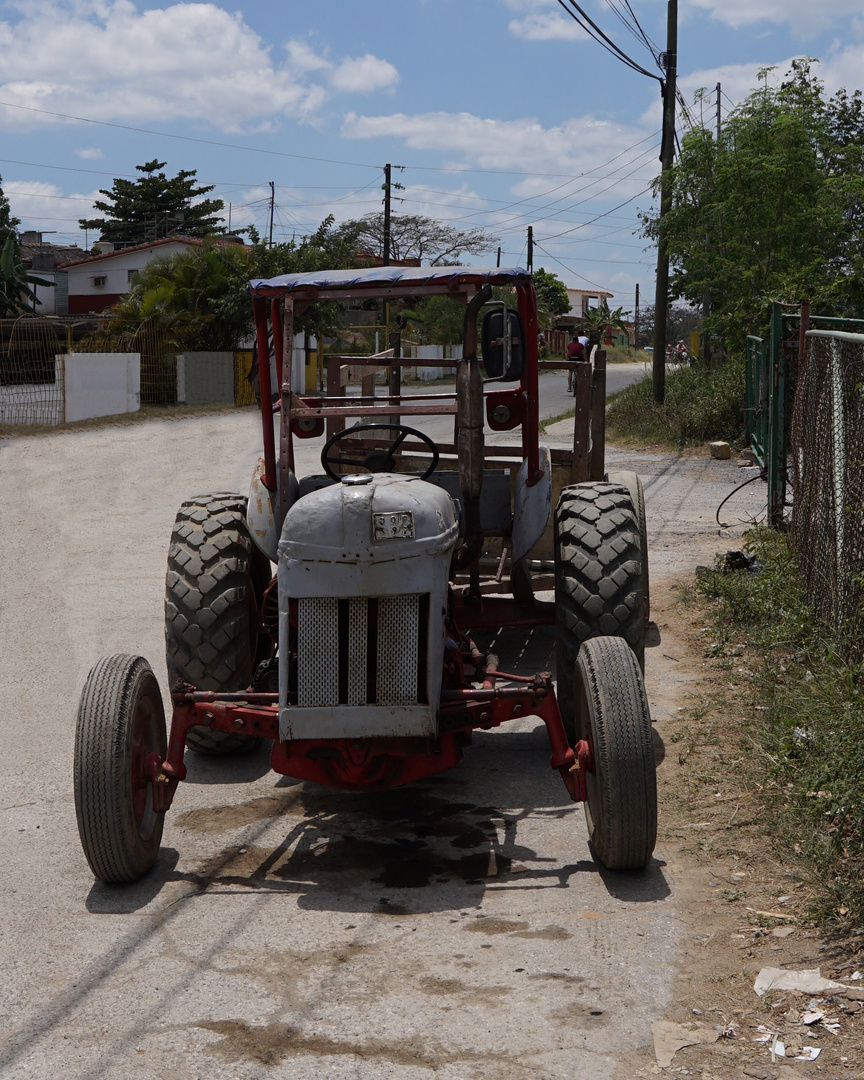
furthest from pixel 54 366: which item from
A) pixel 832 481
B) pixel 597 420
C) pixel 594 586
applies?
pixel 594 586

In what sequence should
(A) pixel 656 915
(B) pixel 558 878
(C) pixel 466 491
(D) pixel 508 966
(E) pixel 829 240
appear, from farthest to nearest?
(E) pixel 829 240 → (C) pixel 466 491 → (B) pixel 558 878 → (A) pixel 656 915 → (D) pixel 508 966

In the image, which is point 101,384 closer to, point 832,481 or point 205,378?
point 205,378

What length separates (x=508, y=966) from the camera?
4020mm

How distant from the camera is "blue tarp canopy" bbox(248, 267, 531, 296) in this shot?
5.61 metres

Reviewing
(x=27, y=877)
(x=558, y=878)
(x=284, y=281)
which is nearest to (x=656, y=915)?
(x=558, y=878)

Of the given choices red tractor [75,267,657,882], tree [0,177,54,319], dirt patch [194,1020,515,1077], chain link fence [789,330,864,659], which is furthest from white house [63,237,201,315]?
dirt patch [194,1020,515,1077]

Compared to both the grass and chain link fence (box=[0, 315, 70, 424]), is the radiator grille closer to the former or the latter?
the grass

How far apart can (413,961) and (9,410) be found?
24180 mm

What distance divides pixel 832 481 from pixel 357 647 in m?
3.64

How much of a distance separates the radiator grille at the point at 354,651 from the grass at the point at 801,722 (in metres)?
1.69

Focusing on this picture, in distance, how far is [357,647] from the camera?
4684mm

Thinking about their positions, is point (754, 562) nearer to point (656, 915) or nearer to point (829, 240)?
point (656, 915)

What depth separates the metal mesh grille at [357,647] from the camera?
184 inches

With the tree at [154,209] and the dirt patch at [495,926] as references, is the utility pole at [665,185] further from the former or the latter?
the tree at [154,209]
